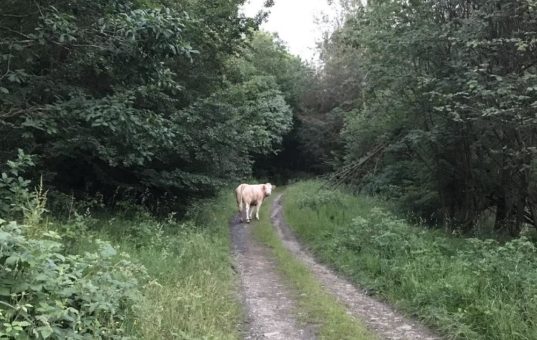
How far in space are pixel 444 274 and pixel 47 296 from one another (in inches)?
238

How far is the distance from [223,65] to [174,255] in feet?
25.9

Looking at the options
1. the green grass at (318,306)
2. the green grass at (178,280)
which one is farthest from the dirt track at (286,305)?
the green grass at (178,280)

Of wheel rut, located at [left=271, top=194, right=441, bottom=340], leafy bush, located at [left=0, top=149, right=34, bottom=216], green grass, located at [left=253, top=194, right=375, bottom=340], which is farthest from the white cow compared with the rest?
leafy bush, located at [left=0, top=149, right=34, bottom=216]

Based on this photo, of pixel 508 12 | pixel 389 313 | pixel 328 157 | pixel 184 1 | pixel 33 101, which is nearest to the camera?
pixel 389 313

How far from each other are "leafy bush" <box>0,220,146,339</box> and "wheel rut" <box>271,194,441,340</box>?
11.7 feet

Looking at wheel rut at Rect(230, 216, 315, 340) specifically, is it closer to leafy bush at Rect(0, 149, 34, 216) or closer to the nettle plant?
the nettle plant

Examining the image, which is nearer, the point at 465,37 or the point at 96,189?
the point at 465,37

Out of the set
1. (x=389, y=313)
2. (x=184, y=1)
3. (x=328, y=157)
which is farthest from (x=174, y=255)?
(x=328, y=157)

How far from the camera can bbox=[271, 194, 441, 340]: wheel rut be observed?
637 cm

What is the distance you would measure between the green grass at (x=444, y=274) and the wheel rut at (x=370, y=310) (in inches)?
8.3

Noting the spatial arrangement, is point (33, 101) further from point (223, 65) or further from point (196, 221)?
point (223, 65)

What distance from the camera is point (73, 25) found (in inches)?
293

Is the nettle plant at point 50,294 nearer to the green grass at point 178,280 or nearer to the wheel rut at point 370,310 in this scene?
the green grass at point 178,280

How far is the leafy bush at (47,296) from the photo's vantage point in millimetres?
3652
